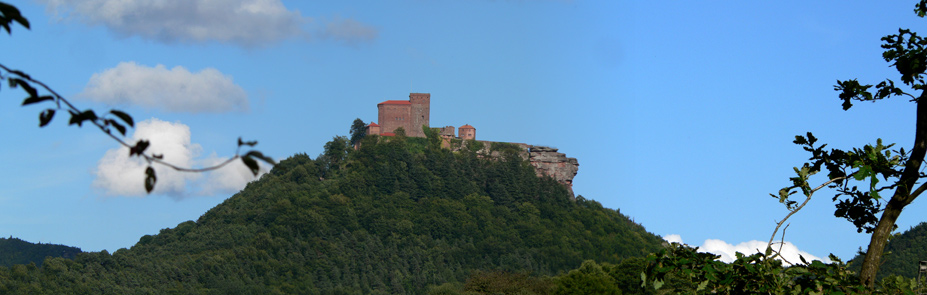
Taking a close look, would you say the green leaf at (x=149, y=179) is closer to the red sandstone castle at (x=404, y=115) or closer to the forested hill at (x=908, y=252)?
the forested hill at (x=908, y=252)

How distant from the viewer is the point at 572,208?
114312 mm

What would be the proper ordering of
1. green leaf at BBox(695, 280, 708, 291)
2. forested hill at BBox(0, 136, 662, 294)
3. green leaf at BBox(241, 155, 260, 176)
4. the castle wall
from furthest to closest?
the castle wall → forested hill at BBox(0, 136, 662, 294) → green leaf at BBox(695, 280, 708, 291) → green leaf at BBox(241, 155, 260, 176)

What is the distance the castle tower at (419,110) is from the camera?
10662 centimetres

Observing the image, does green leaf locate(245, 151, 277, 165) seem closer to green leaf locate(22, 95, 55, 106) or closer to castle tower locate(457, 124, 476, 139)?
green leaf locate(22, 95, 55, 106)

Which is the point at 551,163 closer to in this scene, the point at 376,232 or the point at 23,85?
the point at 376,232

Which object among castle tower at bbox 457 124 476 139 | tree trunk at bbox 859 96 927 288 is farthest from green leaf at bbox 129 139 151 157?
castle tower at bbox 457 124 476 139

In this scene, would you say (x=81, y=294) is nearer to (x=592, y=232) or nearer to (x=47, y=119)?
(x=592, y=232)

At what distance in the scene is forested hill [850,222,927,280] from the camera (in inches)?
3059

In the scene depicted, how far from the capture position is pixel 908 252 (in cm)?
8300

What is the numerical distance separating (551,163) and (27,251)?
228ft

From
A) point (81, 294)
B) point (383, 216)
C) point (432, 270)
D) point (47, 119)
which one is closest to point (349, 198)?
point (383, 216)

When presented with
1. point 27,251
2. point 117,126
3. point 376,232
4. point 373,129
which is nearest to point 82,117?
point 117,126

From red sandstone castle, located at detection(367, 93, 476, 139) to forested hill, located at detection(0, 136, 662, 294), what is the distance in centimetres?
119

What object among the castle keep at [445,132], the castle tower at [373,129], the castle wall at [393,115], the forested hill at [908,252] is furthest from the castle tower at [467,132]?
the forested hill at [908,252]
